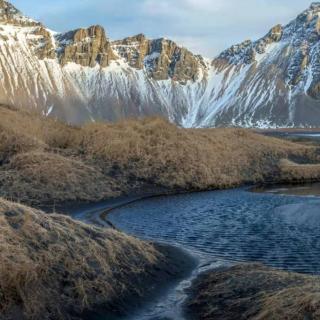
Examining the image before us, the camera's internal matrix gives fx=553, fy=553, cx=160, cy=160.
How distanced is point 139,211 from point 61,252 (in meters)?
17.6

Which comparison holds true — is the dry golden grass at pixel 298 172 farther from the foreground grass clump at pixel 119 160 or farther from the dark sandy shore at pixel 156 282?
the dark sandy shore at pixel 156 282

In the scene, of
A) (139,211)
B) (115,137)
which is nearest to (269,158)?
(115,137)

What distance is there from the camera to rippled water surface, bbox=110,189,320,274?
20219 millimetres

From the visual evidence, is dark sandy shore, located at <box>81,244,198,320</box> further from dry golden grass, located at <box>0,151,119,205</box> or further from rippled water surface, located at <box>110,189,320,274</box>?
dry golden grass, located at <box>0,151,119,205</box>

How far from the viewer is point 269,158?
180 feet

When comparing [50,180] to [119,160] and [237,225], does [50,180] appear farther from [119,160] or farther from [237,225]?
[237,225]

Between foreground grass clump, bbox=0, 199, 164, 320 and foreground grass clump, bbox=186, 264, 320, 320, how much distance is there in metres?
1.74

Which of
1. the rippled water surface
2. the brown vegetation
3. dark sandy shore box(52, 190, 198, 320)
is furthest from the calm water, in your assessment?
the brown vegetation

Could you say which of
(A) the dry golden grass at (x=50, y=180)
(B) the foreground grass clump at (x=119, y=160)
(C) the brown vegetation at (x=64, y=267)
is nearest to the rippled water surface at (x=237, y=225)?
(A) the dry golden grass at (x=50, y=180)

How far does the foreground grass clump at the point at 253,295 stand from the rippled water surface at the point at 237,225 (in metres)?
3.13

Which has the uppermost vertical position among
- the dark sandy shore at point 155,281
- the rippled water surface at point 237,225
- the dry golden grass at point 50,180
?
the dry golden grass at point 50,180

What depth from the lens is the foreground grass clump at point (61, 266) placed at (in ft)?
38.9

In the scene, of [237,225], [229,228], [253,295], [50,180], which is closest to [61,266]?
[253,295]

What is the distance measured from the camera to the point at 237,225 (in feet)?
87.5
